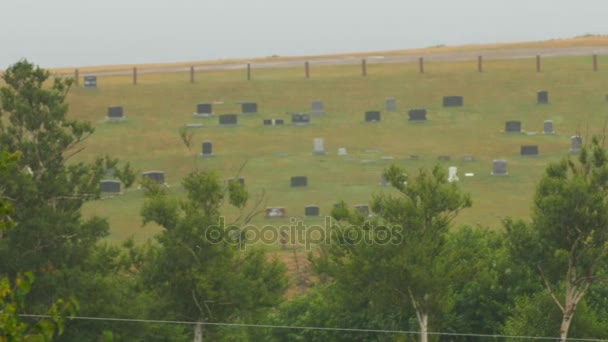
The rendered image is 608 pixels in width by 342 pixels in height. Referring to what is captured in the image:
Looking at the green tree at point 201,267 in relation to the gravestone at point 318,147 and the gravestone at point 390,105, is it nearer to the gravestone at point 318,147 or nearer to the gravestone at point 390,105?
the gravestone at point 318,147

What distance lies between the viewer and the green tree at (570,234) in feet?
101

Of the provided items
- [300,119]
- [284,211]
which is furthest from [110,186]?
[300,119]

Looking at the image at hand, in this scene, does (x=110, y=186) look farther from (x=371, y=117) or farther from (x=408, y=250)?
(x=408, y=250)

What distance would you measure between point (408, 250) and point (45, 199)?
28.6 feet

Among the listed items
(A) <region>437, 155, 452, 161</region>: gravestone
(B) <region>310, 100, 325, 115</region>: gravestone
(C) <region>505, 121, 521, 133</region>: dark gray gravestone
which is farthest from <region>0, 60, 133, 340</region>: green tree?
(B) <region>310, 100, 325, 115</region>: gravestone

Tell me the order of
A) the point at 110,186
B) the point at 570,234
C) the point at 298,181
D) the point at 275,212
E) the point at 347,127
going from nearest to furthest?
the point at 570,234
the point at 275,212
the point at 110,186
the point at 298,181
the point at 347,127

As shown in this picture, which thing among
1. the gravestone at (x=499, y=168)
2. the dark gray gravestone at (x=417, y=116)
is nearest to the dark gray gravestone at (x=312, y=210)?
the gravestone at (x=499, y=168)

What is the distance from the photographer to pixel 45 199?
3197cm

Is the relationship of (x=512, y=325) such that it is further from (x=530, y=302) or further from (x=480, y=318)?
(x=480, y=318)

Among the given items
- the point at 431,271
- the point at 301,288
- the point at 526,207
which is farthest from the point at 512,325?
the point at 526,207

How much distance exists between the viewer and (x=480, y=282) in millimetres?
36000

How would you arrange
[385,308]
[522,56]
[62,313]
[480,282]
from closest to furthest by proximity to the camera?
[62,313] < [385,308] < [480,282] < [522,56]

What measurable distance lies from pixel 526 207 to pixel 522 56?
34.4 metres

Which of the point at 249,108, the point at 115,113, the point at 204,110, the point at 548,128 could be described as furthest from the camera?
the point at 249,108
